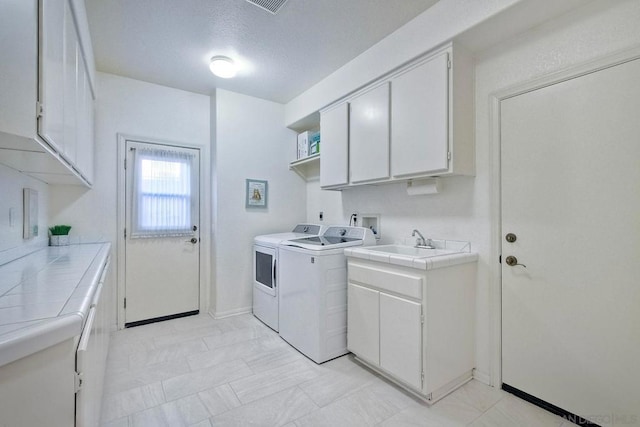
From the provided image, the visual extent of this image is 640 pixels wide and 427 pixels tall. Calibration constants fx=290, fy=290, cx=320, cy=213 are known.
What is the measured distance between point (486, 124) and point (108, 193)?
3.53 meters

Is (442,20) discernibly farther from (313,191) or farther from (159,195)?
(159,195)

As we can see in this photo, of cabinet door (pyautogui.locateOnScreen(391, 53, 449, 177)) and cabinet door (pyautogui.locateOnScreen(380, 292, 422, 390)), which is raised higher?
cabinet door (pyautogui.locateOnScreen(391, 53, 449, 177))

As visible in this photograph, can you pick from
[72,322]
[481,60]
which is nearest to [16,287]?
[72,322]

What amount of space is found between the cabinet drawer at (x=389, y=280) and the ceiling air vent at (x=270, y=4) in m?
Answer: 1.97

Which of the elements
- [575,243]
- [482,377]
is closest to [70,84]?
[575,243]

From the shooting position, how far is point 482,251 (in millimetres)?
2072

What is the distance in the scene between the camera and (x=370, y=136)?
99.9 inches

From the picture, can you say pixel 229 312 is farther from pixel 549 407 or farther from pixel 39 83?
pixel 549 407

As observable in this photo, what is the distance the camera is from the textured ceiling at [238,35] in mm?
2076

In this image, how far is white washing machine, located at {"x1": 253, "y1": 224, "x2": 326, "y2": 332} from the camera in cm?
296

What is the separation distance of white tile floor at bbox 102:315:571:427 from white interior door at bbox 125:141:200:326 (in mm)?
645

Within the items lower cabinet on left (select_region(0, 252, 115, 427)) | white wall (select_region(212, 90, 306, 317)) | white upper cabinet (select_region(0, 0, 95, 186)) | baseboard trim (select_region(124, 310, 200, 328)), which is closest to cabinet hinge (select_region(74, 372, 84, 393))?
lower cabinet on left (select_region(0, 252, 115, 427))

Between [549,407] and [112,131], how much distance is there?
14.1ft

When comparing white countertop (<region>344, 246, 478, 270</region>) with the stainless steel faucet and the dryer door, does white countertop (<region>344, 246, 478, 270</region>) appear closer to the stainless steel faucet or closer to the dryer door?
the stainless steel faucet
